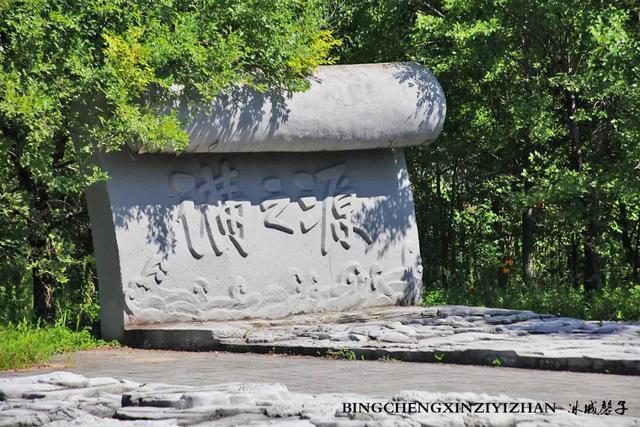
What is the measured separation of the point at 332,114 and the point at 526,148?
473 cm

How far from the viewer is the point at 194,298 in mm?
13203

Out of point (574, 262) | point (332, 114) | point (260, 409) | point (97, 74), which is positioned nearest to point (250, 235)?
point (332, 114)

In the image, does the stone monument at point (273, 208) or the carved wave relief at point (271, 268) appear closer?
the stone monument at point (273, 208)

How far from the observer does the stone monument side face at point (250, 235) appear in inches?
504

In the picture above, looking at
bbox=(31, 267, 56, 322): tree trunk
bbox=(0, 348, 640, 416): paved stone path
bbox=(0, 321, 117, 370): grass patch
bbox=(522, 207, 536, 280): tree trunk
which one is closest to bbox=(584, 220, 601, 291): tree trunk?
bbox=(522, 207, 536, 280): tree trunk

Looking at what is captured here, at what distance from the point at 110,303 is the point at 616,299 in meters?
6.04

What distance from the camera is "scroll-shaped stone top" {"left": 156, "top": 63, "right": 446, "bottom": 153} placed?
13188 mm

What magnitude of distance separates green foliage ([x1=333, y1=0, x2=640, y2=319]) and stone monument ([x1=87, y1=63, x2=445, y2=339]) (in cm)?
138

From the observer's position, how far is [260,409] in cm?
648

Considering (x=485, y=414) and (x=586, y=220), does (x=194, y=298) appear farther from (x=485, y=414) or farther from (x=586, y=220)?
(x=485, y=414)

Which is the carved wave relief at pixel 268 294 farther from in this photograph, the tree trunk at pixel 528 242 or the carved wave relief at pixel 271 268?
the tree trunk at pixel 528 242

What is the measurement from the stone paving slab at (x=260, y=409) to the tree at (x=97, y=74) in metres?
4.51

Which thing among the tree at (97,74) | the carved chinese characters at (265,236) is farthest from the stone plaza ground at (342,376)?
the tree at (97,74)

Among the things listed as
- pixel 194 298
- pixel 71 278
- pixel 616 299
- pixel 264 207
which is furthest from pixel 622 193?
pixel 71 278
